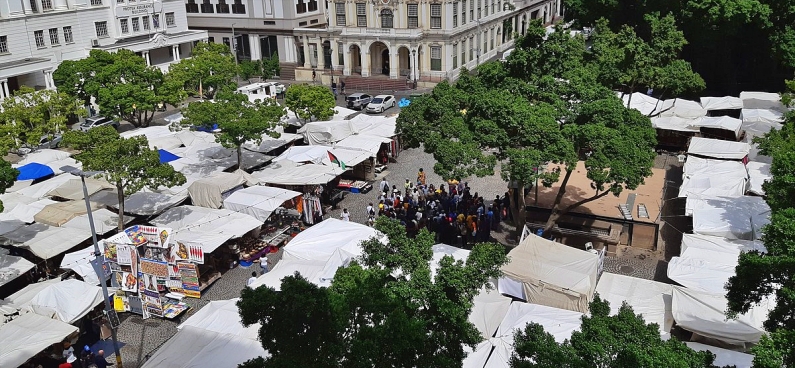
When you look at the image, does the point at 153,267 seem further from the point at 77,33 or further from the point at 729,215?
the point at 77,33

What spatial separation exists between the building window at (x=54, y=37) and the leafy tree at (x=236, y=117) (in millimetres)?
22565

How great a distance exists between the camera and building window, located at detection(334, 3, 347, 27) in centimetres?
5431

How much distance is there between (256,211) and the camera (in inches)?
993

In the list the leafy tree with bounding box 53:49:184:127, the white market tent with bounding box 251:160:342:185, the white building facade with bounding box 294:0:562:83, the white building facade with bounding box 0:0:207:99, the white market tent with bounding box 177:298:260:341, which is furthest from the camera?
the white building facade with bounding box 294:0:562:83

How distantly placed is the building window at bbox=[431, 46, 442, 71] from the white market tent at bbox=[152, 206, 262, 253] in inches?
1264

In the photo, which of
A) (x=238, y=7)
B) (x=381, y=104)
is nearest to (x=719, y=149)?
(x=381, y=104)

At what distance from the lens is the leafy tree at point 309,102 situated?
35.3m

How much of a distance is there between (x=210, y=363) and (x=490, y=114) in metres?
11.6

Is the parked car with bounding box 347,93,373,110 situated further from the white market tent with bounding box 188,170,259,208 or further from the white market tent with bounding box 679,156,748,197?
the white market tent with bounding box 679,156,748,197

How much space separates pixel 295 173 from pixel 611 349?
20.3 metres

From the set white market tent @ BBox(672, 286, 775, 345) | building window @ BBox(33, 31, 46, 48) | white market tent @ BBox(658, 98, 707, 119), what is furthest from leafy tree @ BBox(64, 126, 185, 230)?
white market tent @ BBox(658, 98, 707, 119)

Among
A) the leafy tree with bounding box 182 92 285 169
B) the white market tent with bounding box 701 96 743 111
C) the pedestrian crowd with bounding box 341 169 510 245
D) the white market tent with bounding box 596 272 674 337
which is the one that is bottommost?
the pedestrian crowd with bounding box 341 169 510 245

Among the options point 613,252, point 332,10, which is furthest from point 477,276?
point 332,10

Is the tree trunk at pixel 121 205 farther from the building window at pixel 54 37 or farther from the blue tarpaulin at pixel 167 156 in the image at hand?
the building window at pixel 54 37
